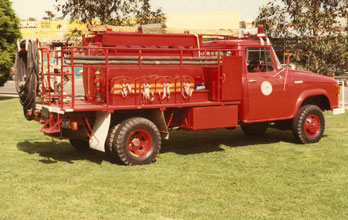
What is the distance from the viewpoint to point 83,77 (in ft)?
30.4

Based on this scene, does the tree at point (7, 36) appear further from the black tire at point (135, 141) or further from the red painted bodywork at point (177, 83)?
the black tire at point (135, 141)

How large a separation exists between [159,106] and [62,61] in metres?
1.89

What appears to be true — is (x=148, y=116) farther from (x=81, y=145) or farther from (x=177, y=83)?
(x=81, y=145)

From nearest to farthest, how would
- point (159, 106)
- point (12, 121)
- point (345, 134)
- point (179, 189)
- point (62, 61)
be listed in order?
point (179, 189) → point (62, 61) → point (159, 106) → point (345, 134) → point (12, 121)

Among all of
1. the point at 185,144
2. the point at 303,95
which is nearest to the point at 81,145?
the point at 185,144

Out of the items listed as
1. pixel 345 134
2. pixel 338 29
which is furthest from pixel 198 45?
pixel 338 29

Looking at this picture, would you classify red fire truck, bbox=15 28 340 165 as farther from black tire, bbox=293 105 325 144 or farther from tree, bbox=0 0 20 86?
tree, bbox=0 0 20 86

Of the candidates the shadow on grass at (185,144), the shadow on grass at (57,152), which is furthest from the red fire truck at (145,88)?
the shadow on grass at (185,144)

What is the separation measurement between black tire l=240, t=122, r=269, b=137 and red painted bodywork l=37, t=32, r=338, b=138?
4.17 feet

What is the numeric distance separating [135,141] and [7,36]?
16.1 m

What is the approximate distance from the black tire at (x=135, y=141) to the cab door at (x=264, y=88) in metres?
2.22

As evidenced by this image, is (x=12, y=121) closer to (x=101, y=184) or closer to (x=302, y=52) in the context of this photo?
(x=101, y=184)

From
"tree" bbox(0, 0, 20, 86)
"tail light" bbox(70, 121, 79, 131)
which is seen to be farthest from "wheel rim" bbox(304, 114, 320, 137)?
"tree" bbox(0, 0, 20, 86)

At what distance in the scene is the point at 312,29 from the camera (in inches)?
634
